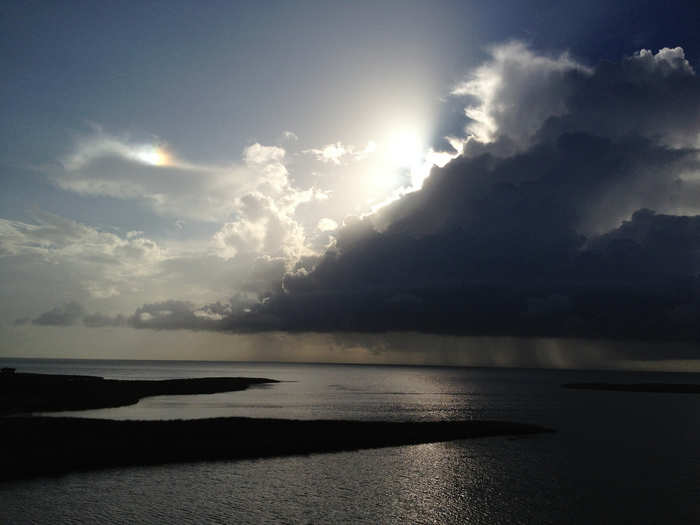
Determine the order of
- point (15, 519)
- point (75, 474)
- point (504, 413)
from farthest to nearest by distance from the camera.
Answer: point (504, 413), point (75, 474), point (15, 519)

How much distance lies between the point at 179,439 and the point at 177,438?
0.35 meters

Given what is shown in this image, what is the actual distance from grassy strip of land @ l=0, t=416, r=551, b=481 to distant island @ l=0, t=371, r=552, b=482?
6 cm

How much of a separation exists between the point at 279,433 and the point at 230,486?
59.2 feet

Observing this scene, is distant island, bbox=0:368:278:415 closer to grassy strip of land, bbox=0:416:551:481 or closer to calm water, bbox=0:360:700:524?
grassy strip of land, bbox=0:416:551:481

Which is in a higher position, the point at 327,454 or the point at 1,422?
the point at 1,422

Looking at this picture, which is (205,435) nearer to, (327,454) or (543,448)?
(327,454)

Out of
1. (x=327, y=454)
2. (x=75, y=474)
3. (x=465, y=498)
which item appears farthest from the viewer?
(x=327, y=454)

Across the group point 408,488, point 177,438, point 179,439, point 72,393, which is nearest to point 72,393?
point 72,393

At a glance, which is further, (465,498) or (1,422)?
(1,422)

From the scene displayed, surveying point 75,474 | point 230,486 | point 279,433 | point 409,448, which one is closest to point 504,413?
point 409,448

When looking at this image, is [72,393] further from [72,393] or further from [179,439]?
[179,439]

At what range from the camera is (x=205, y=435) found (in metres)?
49.5

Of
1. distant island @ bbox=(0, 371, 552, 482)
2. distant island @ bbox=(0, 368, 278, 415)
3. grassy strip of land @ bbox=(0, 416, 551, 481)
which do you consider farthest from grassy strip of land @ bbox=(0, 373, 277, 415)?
grassy strip of land @ bbox=(0, 416, 551, 481)

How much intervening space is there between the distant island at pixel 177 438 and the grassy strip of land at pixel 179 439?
0.06m
